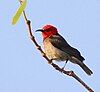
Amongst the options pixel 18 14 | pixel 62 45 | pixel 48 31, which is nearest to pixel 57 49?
pixel 62 45

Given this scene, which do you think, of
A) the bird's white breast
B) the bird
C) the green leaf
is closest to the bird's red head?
the bird

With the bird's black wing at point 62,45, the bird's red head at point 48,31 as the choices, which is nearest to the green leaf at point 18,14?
the bird's black wing at point 62,45

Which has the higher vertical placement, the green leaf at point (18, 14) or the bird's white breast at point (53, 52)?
the bird's white breast at point (53, 52)

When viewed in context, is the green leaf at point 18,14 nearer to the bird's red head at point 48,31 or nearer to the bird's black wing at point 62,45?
the bird's black wing at point 62,45

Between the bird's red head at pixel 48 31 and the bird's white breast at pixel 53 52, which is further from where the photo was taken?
the bird's red head at pixel 48 31

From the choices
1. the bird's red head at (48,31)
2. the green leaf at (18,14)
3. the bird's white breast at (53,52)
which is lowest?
the green leaf at (18,14)

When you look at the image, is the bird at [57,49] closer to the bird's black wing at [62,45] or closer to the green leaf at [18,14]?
the bird's black wing at [62,45]

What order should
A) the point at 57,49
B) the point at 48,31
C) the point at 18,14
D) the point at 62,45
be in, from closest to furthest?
the point at 18,14, the point at 57,49, the point at 62,45, the point at 48,31

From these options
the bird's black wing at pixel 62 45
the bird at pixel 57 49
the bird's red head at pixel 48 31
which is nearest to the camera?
the bird at pixel 57 49

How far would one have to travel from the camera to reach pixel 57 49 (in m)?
7.29

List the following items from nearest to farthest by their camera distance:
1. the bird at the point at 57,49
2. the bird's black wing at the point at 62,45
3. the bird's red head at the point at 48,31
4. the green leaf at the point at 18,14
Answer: the green leaf at the point at 18,14 → the bird at the point at 57,49 → the bird's black wing at the point at 62,45 → the bird's red head at the point at 48,31

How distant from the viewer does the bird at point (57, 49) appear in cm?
666

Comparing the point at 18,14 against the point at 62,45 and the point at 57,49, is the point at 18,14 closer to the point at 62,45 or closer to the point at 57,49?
the point at 57,49

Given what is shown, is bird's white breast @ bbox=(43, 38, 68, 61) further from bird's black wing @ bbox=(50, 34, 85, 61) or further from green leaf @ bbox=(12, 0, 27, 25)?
A: green leaf @ bbox=(12, 0, 27, 25)
